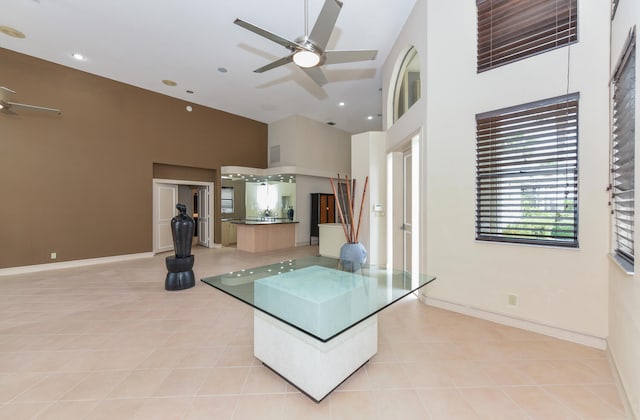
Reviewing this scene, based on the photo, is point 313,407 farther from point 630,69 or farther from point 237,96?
point 237,96

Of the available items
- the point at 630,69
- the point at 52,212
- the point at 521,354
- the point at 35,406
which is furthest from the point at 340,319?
the point at 52,212

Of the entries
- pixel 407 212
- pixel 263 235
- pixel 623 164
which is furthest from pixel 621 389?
pixel 263 235

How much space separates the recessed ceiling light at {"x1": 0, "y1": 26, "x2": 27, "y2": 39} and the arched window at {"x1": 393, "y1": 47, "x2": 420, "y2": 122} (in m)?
6.48

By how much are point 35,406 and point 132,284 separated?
2.79 meters

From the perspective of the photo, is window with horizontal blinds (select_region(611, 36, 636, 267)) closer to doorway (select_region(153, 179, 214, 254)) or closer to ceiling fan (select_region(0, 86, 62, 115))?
ceiling fan (select_region(0, 86, 62, 115))

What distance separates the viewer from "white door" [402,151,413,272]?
4.02 m

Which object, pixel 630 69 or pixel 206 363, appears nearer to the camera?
pixel 630 69

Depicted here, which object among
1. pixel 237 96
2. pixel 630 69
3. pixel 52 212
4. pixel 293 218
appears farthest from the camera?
pixel 293 218

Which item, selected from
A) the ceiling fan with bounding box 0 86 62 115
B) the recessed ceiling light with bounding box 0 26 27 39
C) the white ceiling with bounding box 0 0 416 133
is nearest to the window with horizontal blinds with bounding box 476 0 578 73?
the white ceiling with bounding box 0 0 416 133

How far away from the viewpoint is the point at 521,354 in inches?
83.4

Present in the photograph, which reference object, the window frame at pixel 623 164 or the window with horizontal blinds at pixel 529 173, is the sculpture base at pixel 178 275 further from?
the window frame at pixel 623 164

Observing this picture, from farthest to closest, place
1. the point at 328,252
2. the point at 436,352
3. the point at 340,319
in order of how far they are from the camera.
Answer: the point at 328,252, the point at 436,352, the point at 340,319

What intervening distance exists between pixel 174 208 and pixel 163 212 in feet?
1.14

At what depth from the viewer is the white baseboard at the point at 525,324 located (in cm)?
223
